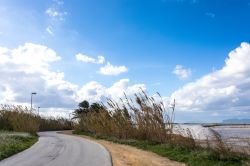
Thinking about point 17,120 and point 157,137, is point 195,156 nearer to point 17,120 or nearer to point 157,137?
point 157,137

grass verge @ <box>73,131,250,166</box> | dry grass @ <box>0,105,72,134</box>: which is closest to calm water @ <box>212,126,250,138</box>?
grass verge @ <box>73,131,250,166</box>

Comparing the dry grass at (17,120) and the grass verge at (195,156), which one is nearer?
the grass verge at (195,156)

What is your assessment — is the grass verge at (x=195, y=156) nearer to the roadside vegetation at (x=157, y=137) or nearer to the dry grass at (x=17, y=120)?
the roadside vegetation at (x=157, y=137)

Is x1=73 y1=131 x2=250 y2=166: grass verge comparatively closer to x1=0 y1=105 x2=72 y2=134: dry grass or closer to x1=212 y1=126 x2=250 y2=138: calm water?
x1=212 y1=126 x2=250 y2=138: calm water

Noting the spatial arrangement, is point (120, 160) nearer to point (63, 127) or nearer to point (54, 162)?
point (54, 162)

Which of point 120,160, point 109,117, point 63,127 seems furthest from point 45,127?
point 120,160

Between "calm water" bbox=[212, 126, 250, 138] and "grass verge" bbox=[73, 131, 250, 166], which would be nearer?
"grass verge" bbox=[73, 131, 250, 166]

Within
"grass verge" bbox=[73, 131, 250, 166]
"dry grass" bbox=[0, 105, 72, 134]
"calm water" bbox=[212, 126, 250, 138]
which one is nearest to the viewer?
"grass verge" bbox=[73, 131, 250, 166]

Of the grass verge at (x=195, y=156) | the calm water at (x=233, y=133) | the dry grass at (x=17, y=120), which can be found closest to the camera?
the grass verge at (x=195, y=156)

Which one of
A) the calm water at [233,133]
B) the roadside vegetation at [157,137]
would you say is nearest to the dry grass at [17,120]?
the roadside vegetation at [157,137]

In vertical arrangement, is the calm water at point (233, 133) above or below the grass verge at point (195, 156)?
above

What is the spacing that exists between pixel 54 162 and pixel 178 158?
5.38 metres

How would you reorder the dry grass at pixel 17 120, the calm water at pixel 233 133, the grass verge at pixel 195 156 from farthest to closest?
1. the dry grass at pixel 17 120
2. the calm water at pixel 233 133
3. the grass verge at pixel 195 156

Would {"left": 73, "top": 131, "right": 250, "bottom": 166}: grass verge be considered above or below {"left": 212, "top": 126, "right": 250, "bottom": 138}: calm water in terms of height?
below
